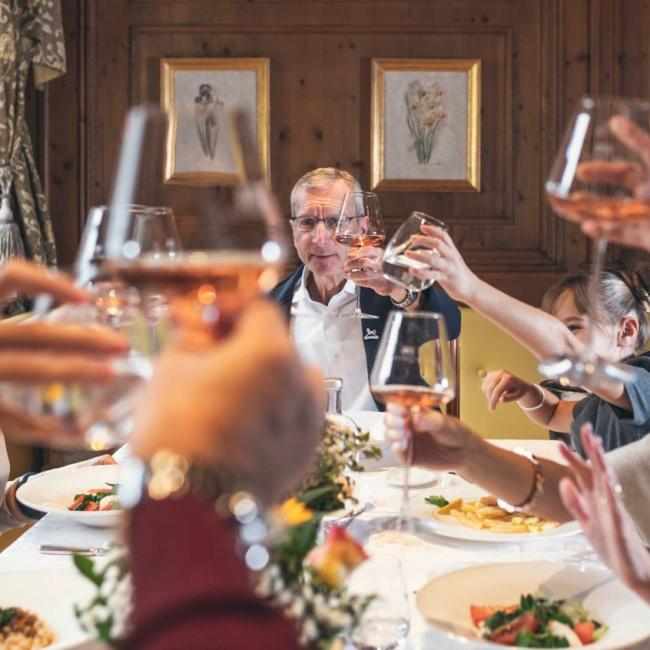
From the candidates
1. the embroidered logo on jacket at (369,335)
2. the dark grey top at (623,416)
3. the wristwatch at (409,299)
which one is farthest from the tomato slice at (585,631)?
the embroidered logo on jacket at (369,335)

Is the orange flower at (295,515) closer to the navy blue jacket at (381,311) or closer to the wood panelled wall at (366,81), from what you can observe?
the navy blue jacket at (381,311)

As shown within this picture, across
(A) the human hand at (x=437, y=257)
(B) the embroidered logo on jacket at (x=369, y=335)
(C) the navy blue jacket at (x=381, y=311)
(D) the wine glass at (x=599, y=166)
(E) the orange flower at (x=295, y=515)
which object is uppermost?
(D) the wine glass at (x=599, y=166)

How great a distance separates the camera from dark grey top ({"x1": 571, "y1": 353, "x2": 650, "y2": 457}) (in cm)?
211

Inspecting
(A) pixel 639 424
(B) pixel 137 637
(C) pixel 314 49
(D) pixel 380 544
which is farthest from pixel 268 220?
(C) pixel 314 49

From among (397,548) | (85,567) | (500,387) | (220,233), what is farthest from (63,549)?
(220,233)

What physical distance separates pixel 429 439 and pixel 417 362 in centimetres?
12

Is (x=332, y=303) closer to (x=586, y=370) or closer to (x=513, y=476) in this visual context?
(x=513, y=476)

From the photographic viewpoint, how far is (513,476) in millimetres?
1375

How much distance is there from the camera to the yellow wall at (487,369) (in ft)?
11.1

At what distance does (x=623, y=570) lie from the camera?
99 centimetres

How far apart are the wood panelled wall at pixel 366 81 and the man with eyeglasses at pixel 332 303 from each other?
135cm

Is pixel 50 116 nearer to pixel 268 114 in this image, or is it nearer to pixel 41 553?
pixel 268 114

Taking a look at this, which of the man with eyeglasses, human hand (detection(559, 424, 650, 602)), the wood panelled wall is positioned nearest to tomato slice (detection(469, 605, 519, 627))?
human hand (detection(559, 424, 650, 602))

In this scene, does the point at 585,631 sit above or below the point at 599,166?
below
